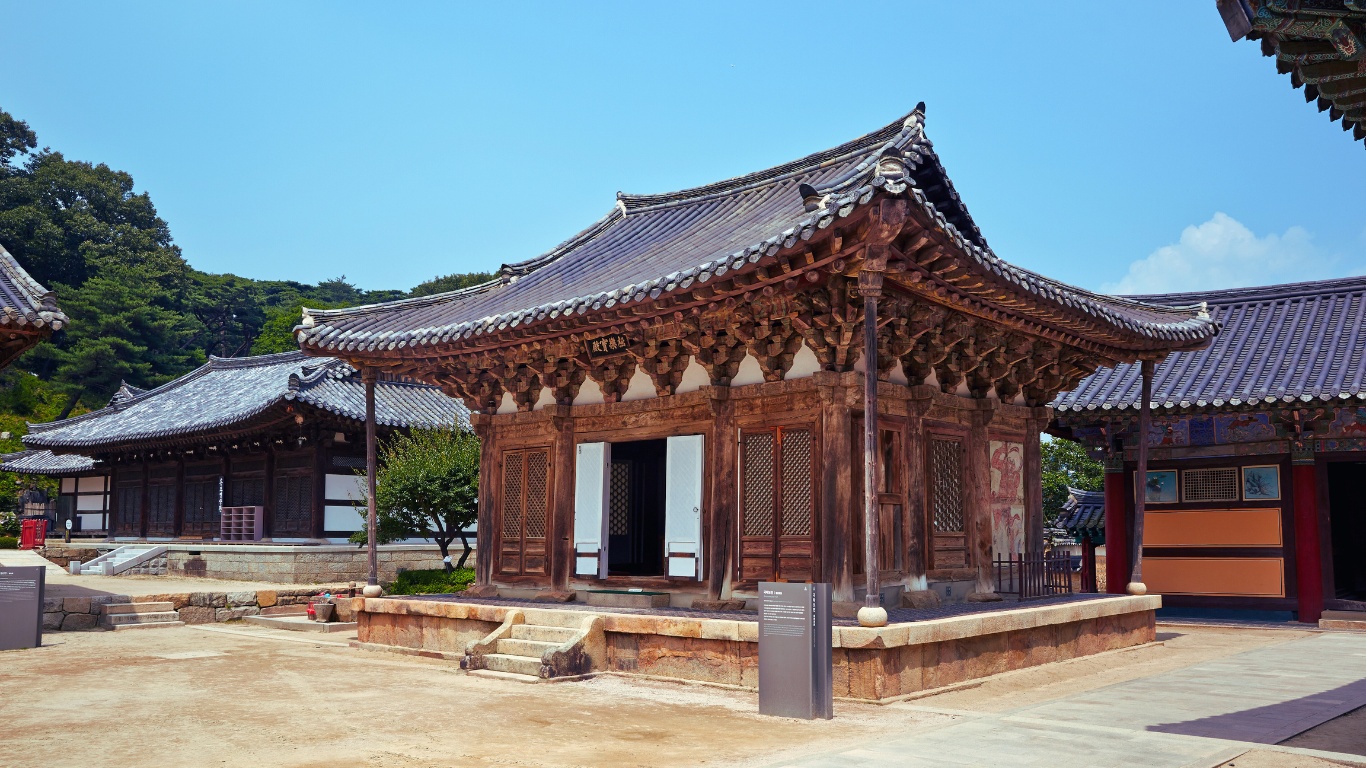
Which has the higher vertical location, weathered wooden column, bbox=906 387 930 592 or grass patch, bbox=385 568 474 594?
weathered wooden column, bbox=906 387 930 592

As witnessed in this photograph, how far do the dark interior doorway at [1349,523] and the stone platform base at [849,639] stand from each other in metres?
9.00

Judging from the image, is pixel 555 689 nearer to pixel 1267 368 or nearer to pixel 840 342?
pixel 840 342

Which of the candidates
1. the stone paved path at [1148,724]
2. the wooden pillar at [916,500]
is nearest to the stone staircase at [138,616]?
the wooden pillar at [916,500]

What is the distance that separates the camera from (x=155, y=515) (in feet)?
110

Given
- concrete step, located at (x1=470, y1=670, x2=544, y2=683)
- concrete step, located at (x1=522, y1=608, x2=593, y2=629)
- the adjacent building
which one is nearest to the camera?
concrete step, located at (x1=470, y1=670, x2=544, y2=683)

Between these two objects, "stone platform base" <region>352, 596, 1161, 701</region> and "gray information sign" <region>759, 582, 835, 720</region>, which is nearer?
"gray information sign" <region>759, 582, 835, 720</region>

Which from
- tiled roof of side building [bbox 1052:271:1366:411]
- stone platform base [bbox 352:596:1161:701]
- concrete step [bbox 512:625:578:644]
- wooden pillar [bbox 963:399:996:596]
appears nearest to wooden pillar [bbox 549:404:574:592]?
stone platform base [bbox 352:596:1161:701]

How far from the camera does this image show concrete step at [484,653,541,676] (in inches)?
445

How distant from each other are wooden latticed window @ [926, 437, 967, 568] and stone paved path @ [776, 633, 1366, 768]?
105 inches

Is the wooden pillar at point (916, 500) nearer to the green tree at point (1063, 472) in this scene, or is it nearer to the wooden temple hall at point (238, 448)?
the wooden temple hall at point (238, 448)

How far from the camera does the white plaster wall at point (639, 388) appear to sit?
44.6ft

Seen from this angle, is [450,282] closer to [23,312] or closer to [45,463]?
[45,463]

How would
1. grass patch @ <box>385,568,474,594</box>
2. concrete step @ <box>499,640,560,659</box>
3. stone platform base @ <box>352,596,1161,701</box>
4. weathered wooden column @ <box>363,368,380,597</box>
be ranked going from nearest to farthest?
1. stone platform base @ <box>352,596,1161,701</box>
2. concrete step @ <box>499,640,560,659</box>
3. weathered wooden column @ <box>363,368,380,597</box>
4. grass patch @ <box>385,568,474,594</box>

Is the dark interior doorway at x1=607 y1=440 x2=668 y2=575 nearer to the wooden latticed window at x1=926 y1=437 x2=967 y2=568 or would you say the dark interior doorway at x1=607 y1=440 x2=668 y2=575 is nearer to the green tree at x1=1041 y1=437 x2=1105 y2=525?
the wooden latticed window at x1=926 y1=437 x2=967 y2=568
